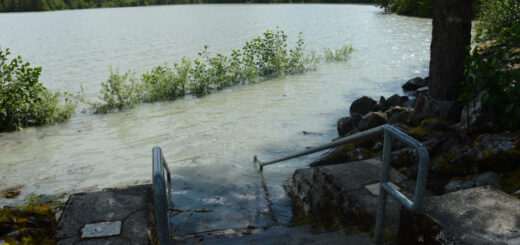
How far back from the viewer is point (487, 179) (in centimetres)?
468

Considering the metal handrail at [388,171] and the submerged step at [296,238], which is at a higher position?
the metal handrail at [388,171]

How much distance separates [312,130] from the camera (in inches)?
410

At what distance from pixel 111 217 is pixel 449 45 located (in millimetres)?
7051

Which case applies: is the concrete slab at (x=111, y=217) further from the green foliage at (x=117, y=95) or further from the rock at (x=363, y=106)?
the green foliage at (x=117, y=95)

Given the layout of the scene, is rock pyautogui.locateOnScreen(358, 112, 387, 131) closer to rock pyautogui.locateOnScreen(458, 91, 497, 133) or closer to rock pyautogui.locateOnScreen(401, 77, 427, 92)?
rock pyautogui.locateOnScreen(458, 91, 497, 133)

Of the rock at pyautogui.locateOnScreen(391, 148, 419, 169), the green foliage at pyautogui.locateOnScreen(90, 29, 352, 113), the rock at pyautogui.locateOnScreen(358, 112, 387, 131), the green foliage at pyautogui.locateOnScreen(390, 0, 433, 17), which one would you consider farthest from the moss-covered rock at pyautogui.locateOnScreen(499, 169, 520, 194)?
the green foliage at pyautogui.locateOnScreen(390, 0, 433, 17)

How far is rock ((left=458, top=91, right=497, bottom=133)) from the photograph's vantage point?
6.00m

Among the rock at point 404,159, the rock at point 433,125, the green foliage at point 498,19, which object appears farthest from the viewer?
the green foliage at point 498,19

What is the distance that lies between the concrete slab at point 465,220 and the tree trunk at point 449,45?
5.30 meters

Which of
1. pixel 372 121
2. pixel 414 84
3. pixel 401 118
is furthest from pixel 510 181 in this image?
pixel 414 84

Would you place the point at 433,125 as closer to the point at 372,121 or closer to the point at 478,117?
the point at 478,117

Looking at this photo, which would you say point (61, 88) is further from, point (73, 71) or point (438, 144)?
point (438, 144)

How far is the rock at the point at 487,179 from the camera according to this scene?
4594mm

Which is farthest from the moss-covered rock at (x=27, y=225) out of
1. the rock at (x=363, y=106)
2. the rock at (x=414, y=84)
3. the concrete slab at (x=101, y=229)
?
the rock at (x=414, y=84)
